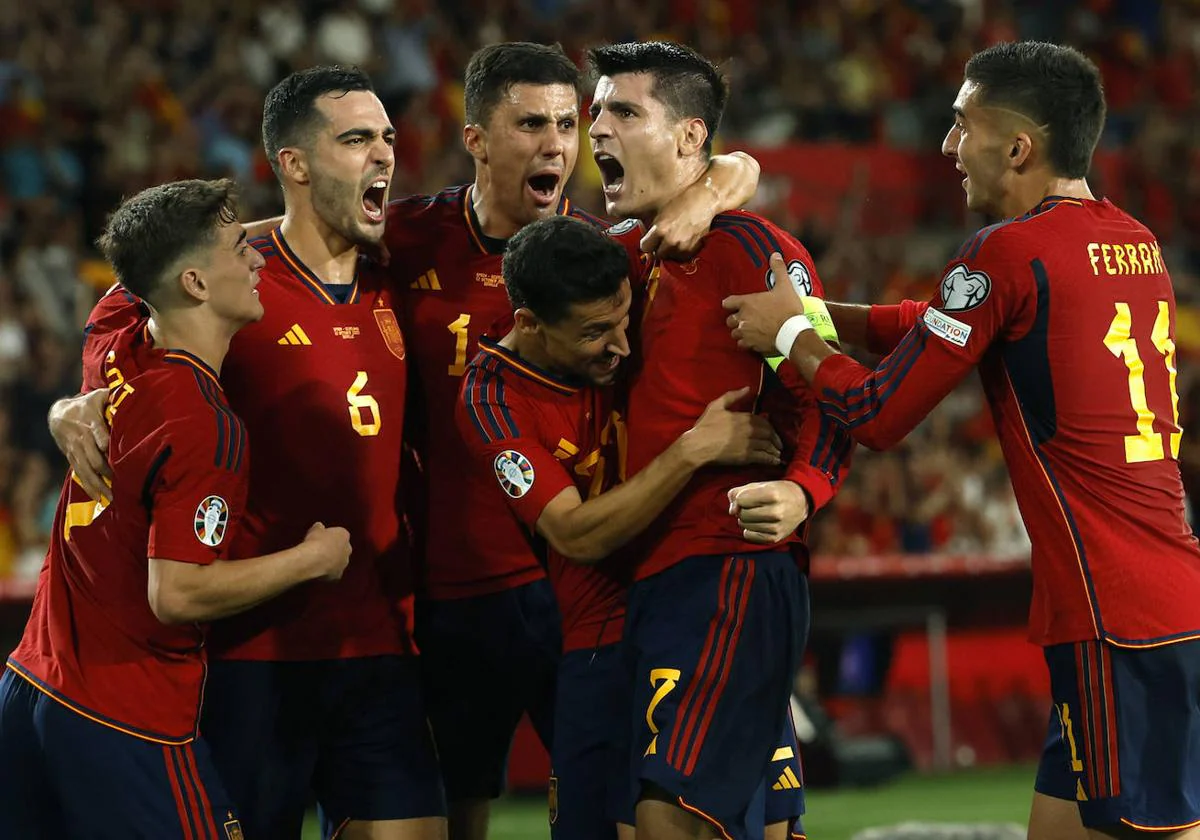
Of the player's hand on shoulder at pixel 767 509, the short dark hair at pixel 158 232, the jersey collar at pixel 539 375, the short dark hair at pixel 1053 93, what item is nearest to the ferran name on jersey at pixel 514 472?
the jersey collar at pixel 539 375

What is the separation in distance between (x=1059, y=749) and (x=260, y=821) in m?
2.39

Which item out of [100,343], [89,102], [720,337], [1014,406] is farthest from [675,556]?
[89,102]

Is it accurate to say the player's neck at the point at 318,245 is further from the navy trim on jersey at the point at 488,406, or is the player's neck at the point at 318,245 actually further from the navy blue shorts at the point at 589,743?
the navy blue shorts at the point at 589,743

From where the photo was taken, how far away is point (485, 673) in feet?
17.8

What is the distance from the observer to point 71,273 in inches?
471

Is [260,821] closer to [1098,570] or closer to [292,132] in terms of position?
[292,132]

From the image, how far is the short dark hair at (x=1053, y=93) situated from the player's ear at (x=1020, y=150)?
0.05 meters

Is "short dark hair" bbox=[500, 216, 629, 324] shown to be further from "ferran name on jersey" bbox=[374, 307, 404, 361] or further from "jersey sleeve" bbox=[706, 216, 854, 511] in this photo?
"ferran name on jersey" bbox=[374, 307, 404, 361]

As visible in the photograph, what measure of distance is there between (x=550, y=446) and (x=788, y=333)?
0.76m

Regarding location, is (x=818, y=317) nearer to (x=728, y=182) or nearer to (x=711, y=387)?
(x=711, y=387)

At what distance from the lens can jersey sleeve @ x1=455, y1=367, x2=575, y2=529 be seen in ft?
14.7

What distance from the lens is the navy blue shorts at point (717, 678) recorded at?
417 centimetres

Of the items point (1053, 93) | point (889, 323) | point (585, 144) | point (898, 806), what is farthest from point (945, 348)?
point (585, 144)

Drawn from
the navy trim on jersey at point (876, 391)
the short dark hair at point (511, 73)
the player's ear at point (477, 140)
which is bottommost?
the navy trim on jersey at point (876, 391)
